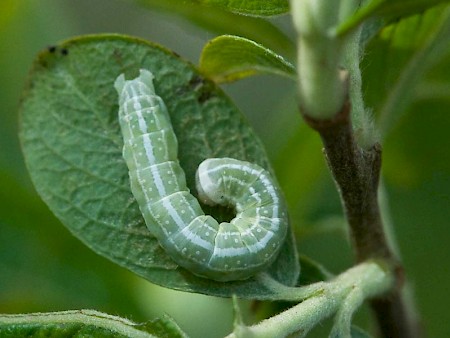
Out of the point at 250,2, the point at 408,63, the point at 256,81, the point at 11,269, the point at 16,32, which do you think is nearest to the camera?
the point at 250,2

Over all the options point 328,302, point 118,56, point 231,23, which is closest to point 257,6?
point 118,56

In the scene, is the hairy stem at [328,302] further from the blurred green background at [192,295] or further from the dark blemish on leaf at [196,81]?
the blurred green background at [192,295]

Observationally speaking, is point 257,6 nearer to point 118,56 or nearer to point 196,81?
point 196,81

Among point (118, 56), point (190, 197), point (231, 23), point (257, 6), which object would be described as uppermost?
point (231, 23)

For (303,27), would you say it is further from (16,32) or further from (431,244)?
(431,244)

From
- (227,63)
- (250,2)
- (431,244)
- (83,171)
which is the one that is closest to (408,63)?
(227,63)

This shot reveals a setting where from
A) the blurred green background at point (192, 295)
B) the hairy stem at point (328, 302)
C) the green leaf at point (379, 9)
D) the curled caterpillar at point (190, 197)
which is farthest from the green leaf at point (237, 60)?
the blurred green background at point (192, 295)
